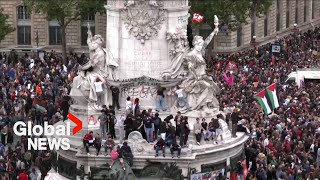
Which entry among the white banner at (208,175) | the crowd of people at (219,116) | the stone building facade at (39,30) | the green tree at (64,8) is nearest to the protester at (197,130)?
the crowd of people at (219,116)

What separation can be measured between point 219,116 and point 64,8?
34645mm

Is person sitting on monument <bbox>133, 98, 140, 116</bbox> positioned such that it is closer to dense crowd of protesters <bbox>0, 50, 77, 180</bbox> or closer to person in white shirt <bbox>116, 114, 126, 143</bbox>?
person in white shirt <bbox>116, 114, 126, 143</bbox>

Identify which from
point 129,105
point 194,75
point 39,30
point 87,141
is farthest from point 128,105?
point 39,30

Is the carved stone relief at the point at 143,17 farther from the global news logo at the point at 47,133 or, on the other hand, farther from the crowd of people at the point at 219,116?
the global news logo at the point at 47,133

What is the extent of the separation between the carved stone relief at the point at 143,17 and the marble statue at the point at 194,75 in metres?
1.19

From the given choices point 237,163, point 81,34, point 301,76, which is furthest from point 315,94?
point 81,34

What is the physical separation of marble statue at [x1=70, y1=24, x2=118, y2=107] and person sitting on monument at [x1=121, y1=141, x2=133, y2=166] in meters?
5.02

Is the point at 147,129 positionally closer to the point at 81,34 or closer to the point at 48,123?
the point at 48,123

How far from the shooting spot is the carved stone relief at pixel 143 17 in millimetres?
61688

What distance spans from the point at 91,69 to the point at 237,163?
8121 mm

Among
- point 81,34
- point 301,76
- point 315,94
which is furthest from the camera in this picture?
point 81,34

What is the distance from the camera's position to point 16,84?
78125 mm

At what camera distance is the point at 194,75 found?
61.7 metres

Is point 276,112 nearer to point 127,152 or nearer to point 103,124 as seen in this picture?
point 103,124
